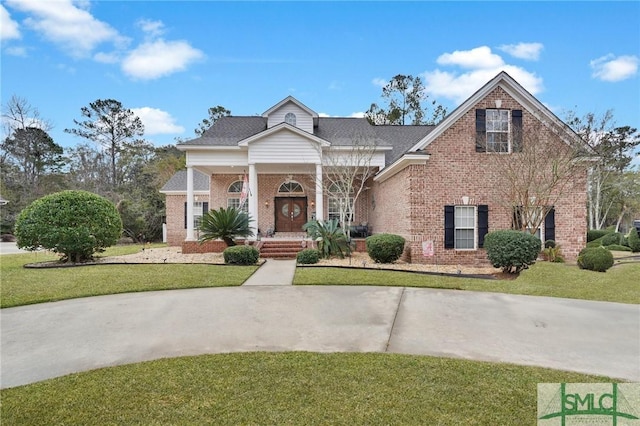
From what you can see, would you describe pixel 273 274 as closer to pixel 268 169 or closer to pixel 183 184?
pixel 268 169

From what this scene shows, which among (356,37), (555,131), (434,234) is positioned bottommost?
(434,234)

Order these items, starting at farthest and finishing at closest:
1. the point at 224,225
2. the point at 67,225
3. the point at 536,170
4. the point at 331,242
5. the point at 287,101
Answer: the point at 287,101 < the point at 224,225 < the point at 331,242 < the point at 67,225 < the point at 536,170

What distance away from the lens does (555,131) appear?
12.9 meters

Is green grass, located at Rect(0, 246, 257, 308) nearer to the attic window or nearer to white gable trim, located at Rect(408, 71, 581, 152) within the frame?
white gable trim, located at Rect(408, 71, 581, 152)

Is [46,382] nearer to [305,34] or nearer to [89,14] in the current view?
[89,14]

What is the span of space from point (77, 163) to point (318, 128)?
97.3ft

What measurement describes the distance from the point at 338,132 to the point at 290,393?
693 inches

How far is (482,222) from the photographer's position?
13.2 metres

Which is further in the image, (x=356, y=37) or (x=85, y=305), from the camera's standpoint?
(x=356, y=37)

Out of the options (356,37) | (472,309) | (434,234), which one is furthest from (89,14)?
(434,234)

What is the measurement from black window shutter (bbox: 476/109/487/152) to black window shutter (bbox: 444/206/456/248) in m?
2.49

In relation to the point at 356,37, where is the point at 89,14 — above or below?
below

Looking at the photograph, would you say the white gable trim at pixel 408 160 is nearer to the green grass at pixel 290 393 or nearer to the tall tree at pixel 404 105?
the green grass at pixel 290 393

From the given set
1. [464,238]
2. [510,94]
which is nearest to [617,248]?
[464,238]
